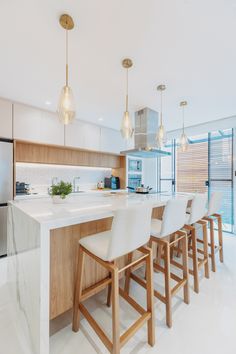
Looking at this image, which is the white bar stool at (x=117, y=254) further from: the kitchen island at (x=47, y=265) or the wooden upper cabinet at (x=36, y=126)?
the wooden upper cabinet at (x=36, y=126)

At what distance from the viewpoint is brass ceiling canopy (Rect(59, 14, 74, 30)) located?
4.54 ft

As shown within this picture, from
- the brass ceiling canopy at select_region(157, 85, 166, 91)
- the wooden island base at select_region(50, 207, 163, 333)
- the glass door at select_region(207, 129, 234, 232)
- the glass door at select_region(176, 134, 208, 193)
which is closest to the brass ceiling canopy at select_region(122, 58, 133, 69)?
the brass ceiling canopy at select_region(157, 85, 166, 91)

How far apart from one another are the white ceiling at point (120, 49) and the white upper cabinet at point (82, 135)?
711 millimetres

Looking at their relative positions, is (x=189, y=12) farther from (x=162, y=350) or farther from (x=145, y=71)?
(x=162, y=350)

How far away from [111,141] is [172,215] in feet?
10.2

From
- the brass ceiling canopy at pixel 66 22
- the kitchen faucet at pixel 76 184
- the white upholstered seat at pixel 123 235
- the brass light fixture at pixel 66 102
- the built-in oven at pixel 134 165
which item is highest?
the brass ceiling canopy at pixel 66 22

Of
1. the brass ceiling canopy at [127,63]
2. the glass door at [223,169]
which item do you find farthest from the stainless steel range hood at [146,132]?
the glass door at [223,169]

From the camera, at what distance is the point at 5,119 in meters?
2.71

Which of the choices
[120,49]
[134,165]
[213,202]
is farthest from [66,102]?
[134,165]

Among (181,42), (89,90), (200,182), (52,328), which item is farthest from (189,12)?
(200,182)

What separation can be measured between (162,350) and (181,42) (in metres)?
2.63

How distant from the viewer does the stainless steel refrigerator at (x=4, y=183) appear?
261 cm

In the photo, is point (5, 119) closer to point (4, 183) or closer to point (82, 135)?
point (4, 183)

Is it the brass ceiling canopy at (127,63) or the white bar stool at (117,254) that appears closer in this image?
the white bar stool at (117,254)
